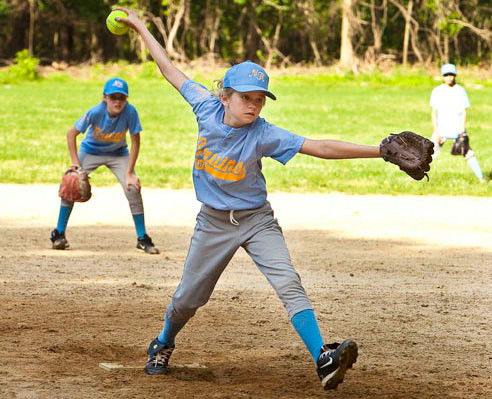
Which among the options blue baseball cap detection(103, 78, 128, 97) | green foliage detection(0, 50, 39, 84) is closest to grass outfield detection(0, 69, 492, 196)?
green foliage detection(0, 50, 39, 84)

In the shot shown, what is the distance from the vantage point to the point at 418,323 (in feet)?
19.7

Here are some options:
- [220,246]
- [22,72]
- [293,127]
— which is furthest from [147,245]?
[22,72]

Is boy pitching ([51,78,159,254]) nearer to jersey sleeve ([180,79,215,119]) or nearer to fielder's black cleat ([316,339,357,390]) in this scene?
jersey sleeve ([180,79,215,119])

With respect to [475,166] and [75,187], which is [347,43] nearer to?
[475,166]

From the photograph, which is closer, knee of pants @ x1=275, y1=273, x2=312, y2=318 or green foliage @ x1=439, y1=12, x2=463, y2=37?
knee of pants @ x1=275, y1=273, x2=312, y2=318

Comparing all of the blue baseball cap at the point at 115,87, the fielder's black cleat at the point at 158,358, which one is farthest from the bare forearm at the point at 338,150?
the blue baseball cap at the point at 115,87

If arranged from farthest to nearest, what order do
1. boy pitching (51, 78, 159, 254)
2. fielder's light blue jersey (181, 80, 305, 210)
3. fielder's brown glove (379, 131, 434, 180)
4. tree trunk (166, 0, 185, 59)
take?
tree trunk (166, 0, 185, 59)
boy pitching (51, 78, 159, 254)
fielder's light blue jersey (181, 80, 305, 210)
fielder's brown glove (379, 131, 434, 180)

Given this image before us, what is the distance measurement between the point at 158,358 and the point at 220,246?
752mm

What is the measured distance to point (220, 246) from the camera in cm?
454

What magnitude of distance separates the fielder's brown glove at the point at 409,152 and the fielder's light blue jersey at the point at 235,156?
17.4 inches

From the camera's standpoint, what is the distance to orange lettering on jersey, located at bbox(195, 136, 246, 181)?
4.43 metres

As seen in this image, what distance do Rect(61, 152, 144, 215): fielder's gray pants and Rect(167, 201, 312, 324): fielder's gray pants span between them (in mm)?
4128

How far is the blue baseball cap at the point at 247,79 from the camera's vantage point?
4.30m

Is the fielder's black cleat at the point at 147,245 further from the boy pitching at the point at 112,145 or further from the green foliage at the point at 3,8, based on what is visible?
the green foliage at the point at 3,8
